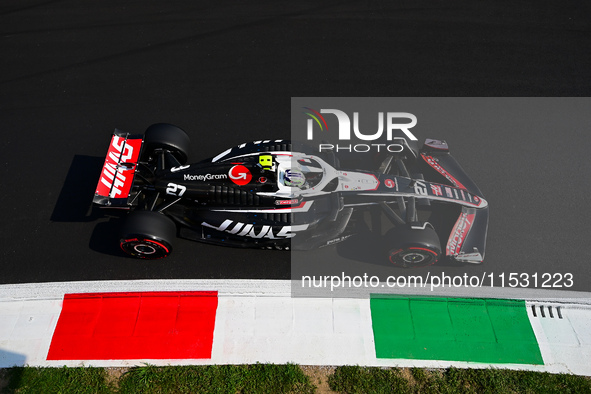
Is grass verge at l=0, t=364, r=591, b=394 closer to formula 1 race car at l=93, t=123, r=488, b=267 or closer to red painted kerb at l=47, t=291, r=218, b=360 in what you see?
red painted kerb at l=47, t=291, r=218, b=360

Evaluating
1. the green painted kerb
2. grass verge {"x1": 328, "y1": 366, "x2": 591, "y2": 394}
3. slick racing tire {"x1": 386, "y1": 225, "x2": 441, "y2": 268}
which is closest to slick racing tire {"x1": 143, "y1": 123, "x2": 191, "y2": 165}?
slick racing tire {"x1": 386, "y1": 225, "x2": 441, "y2": 268}

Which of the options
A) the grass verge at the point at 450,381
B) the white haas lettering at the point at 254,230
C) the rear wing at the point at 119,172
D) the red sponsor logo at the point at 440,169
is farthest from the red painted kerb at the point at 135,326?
the red sponsor logo at the point at 440,169

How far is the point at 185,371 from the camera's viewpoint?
5.91m

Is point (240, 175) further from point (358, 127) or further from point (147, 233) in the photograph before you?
point (358, 127)

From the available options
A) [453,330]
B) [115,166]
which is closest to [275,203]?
[115,166]

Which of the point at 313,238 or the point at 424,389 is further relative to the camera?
the point at 313,238

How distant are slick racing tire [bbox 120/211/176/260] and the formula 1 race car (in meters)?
0.01

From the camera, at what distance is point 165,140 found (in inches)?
282

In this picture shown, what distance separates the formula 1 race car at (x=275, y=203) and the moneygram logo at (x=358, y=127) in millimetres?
1228

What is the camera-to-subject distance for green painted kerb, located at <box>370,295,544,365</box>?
20.2 feet

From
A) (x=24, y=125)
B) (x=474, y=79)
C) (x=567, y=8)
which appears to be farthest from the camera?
(x=567, y=8)

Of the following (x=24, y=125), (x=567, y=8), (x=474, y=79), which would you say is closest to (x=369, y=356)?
(x=474, y=79)

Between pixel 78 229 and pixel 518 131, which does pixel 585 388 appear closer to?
pixel 518 131

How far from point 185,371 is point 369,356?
2.61 meters
